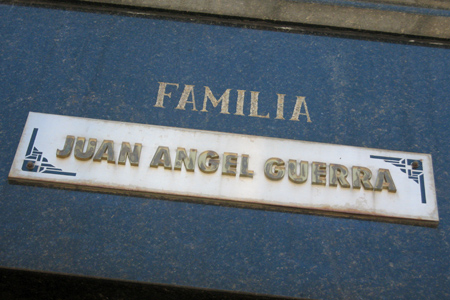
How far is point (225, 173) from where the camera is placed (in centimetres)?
416

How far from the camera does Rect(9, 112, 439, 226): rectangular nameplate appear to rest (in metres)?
4.11

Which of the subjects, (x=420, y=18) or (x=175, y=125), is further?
(x=420, y=18)

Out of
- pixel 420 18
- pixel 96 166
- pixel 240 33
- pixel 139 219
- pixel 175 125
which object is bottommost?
pixel 139 219

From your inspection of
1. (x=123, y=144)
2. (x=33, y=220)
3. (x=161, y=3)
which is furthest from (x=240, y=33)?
(x=33, y=220)

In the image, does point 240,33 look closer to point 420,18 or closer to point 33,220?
point 420,18

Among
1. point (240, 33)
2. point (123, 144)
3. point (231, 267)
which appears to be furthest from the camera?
point (240, 33)

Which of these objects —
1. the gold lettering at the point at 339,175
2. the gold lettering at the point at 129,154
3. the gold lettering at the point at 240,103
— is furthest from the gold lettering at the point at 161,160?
the gold lettering at the point at 339,175

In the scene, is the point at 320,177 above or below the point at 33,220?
above

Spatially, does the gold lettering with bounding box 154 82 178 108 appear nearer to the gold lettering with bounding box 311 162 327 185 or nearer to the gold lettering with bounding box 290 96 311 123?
the gold lettering with bounding box 290 96 311 123

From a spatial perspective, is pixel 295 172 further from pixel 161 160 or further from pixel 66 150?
pixel 66 150

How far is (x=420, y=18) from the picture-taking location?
5.00 meters

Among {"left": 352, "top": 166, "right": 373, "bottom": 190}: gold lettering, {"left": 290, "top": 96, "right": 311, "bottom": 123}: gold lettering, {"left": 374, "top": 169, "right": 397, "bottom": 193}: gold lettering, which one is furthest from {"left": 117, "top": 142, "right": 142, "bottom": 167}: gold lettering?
{"left": 374, "top": 169, "right": 397, "bottom": 193}: gold lettering

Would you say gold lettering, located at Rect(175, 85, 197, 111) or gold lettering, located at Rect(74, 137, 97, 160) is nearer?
gold lettering, located at Rect(74, 137, 97, 160)

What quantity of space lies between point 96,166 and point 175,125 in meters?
0.71
